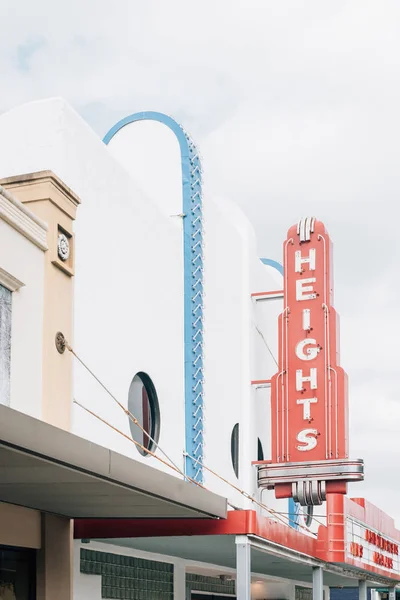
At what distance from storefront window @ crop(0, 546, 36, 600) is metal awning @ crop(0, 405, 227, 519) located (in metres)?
0.63

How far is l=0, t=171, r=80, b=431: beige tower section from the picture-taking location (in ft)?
41.5

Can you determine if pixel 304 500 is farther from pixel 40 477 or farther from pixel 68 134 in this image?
pixel 40 477

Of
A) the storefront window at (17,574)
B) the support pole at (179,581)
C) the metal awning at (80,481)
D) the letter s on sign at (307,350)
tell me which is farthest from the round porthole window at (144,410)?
the letter s on sign at (307,350)

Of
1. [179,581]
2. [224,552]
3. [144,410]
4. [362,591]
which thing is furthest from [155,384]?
[362,591]

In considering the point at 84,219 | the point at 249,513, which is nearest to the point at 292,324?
the point at 84,219

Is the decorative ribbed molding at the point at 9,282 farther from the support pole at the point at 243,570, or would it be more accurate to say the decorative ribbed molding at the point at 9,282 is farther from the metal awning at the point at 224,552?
the support pole at the point at 243,570

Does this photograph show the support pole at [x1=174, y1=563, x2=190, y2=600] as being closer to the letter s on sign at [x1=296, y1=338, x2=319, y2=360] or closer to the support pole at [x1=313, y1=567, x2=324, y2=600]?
the support pole at [x1=313, y1=567, x2=324, y2=600]

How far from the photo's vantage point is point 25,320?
482 inches

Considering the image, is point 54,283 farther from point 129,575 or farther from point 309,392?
point 309,392

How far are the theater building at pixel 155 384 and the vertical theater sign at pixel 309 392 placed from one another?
4 cm

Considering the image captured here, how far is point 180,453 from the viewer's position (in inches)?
751

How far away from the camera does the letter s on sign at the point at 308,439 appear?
22.1 m

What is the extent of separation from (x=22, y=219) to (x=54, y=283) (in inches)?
40.9

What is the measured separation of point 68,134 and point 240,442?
9.51m
